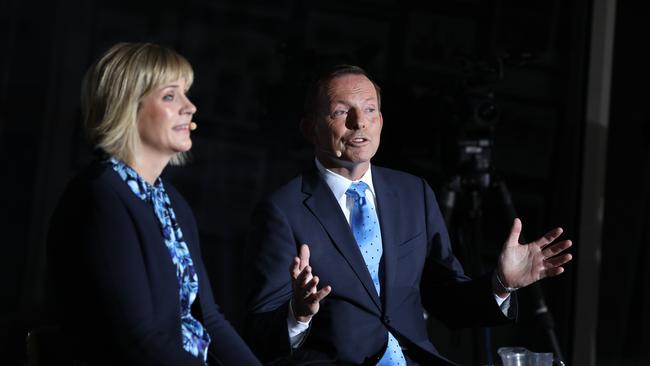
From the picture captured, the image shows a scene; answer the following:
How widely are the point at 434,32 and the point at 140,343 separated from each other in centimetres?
270

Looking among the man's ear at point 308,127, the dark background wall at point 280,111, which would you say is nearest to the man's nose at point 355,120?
the man's ear at point 308,127

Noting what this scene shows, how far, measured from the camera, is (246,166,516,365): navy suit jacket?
7.15ft

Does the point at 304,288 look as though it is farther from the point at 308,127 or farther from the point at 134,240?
the point at 308,127

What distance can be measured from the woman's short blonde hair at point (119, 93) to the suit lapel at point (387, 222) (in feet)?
2.33

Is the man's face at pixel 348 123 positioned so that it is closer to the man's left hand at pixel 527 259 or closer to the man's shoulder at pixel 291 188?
the man's shoulder at pixel 291 188

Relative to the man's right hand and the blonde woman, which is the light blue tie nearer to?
the man's right hand

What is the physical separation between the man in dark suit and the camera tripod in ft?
3.25

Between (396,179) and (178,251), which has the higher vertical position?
(396,179)

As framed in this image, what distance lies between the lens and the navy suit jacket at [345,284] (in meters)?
2.18

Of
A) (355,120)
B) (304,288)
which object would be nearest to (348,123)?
(355,120)

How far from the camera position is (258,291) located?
85.9 inches

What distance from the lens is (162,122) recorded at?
1847mm

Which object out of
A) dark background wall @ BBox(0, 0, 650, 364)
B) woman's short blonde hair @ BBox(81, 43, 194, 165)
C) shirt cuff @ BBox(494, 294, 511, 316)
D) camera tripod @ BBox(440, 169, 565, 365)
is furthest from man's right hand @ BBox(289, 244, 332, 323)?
dark background wall @ BBox(0, 0, 650, 364)

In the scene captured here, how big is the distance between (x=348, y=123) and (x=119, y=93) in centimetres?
66
